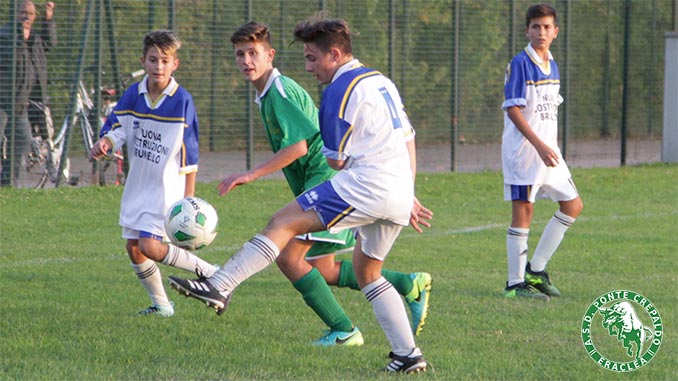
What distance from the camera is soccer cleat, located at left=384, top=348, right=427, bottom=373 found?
533 cm

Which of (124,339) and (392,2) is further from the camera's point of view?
(392,2)

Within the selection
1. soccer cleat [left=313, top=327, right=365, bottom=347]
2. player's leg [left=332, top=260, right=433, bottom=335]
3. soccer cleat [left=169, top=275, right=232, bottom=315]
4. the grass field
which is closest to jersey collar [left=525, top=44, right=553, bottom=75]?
the grass field

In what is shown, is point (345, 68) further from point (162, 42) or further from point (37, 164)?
point (37, 164)

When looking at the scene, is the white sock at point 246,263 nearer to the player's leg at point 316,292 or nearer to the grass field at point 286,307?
the grass field at point 286,307

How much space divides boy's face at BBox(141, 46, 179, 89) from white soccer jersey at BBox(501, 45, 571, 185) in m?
2.39

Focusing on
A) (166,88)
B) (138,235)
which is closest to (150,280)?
(138,235)

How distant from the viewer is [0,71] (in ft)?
44.2

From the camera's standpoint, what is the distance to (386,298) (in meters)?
5.38

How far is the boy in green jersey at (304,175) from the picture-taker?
19.6 ft

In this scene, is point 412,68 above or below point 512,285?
above

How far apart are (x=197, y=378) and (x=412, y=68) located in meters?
12.2

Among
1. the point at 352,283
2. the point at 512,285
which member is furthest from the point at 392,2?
the point at 352,283

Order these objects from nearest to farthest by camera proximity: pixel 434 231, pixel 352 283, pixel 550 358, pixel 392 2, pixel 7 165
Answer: pixel 550 358 < pixel 352 283 < pixel 434 231 < pixel 7 165 < pixel 392 2

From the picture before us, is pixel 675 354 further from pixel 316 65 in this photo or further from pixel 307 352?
pixel 316 65
